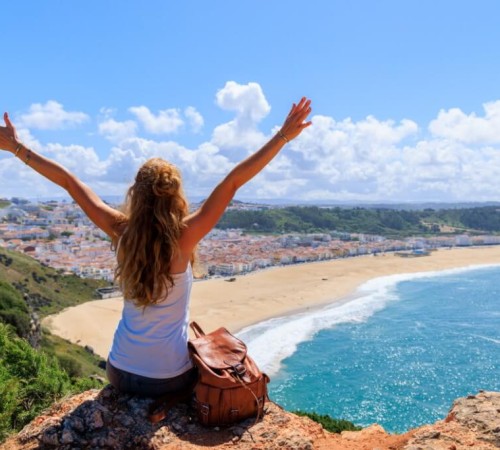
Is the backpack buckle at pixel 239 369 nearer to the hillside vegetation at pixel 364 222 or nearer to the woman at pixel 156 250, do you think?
the woman at pixel 156 250

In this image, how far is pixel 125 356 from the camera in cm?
295

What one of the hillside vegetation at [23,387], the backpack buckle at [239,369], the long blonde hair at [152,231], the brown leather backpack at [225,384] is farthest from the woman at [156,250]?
the hillside vegetation at [23,387]

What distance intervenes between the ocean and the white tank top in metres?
16.4

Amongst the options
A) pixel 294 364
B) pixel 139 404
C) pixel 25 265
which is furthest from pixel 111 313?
pixel 139 404

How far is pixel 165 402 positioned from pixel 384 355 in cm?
2540

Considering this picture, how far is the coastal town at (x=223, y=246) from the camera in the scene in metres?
64.4

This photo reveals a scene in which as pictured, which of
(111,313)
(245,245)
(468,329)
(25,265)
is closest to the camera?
(468,329)

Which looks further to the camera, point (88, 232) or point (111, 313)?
point (88, 232)

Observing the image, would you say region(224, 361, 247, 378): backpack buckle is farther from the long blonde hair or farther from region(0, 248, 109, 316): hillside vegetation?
region(0, 248, 109, 316): hillside vegetation

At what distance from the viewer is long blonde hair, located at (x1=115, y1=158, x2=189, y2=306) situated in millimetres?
2691

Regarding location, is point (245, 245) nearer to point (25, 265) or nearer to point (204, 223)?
point (25, 265)

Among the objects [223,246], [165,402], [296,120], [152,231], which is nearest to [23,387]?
[165,402]

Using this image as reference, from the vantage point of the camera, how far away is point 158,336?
288 cm

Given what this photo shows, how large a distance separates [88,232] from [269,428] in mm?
104823
